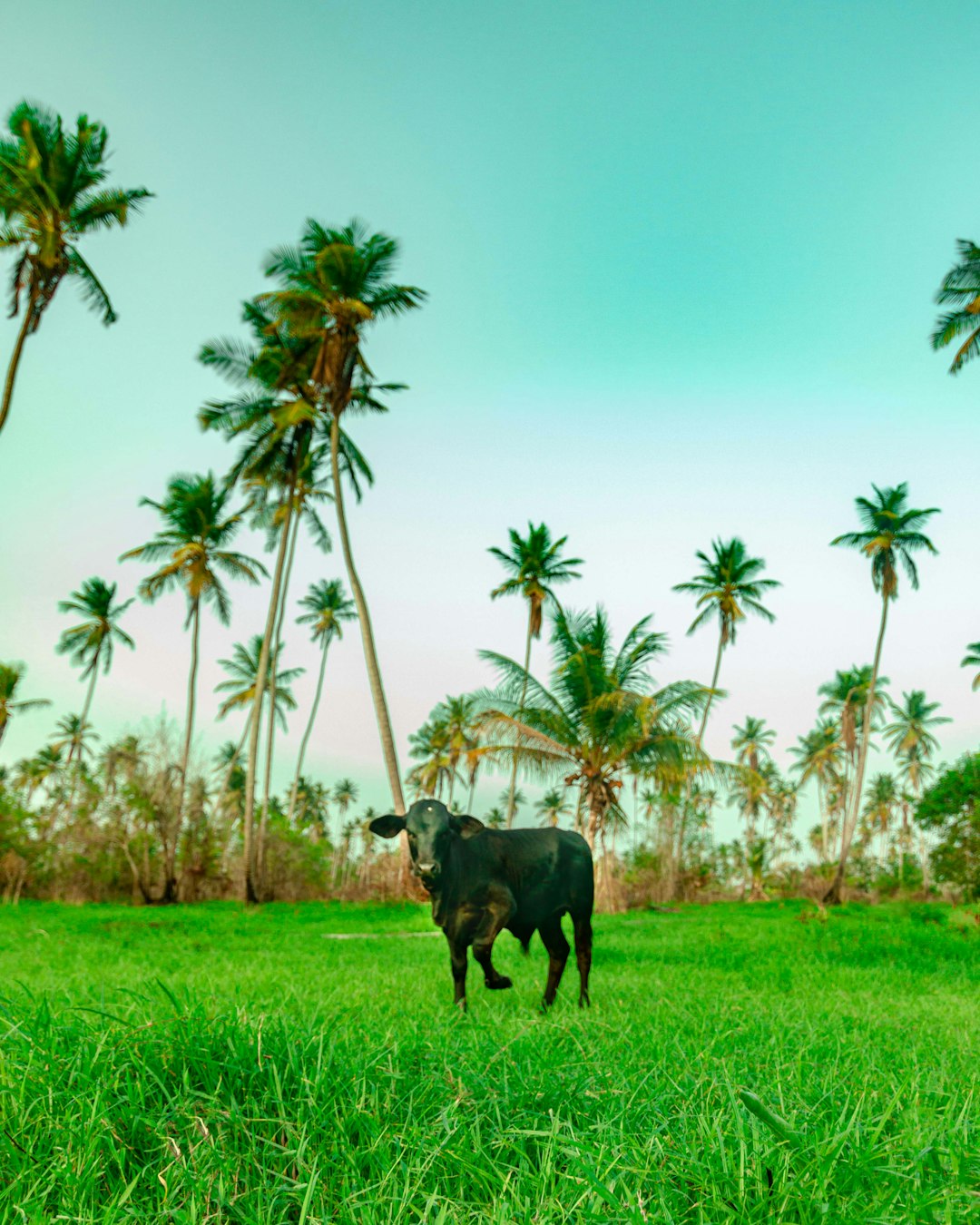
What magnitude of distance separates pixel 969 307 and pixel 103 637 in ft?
135

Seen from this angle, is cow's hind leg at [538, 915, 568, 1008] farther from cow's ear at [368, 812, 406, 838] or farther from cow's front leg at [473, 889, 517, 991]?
cow's ear at [368, 812, 406, 838]

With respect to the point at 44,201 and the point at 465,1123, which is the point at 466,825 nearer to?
the point at 465,1123

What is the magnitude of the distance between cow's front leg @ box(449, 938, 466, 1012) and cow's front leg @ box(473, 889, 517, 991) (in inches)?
4.0

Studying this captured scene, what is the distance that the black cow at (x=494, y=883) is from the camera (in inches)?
229

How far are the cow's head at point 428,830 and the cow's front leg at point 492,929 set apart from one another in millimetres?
507

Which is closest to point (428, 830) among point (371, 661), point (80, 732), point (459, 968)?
point (459, 968)

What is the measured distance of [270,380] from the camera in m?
26.1

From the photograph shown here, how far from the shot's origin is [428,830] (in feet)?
18.9

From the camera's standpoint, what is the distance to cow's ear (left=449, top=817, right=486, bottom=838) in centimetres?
600

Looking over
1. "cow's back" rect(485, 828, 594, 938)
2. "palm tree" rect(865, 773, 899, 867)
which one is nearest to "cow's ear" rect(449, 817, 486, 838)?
"cow's back" rect(485, 828, 594, 938)

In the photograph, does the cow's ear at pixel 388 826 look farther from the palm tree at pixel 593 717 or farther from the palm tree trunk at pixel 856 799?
the palm tree trunk at pixel 856 799

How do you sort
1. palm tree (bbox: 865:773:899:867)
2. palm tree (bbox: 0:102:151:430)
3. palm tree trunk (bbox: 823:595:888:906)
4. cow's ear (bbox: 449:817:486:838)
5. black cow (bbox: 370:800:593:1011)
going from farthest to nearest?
palm tree (bbox: 865:773:899:867) < palm tree trunk (bbox: 823:595:888:906) < palm tree (bbox: 0:102:151:430) < cow's ear (bbox: 449:817:486:838) < black cow (bbox: 370:800:593:1011)

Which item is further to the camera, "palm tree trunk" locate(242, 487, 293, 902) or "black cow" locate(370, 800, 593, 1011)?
"palm tree trunk" locate(242, 487, 293, 902)

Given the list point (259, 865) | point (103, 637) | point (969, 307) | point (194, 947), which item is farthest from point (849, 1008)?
point (103, 637)
